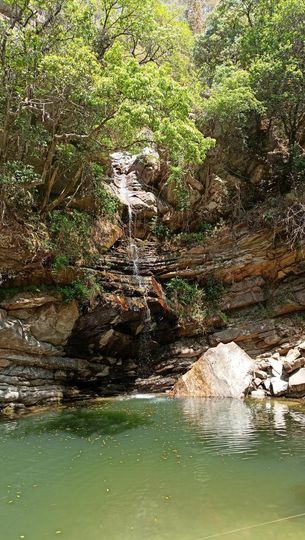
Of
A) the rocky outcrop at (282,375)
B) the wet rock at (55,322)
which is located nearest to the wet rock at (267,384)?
the rocky outcrop at (282,375)

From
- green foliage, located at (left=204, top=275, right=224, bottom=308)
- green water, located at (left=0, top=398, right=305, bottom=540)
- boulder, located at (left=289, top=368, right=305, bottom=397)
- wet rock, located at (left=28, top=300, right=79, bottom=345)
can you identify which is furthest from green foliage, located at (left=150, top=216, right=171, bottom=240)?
green water, located at (left=0, top=398, right=305, bottom=540)

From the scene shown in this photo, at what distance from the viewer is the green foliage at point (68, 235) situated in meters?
14.9

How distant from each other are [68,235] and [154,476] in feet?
35.6

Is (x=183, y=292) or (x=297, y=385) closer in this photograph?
(x=297, y=385)

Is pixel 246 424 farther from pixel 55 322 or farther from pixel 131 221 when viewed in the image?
pixel 131 221

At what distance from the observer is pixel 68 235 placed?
15.5 meters

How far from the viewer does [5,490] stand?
569 cm

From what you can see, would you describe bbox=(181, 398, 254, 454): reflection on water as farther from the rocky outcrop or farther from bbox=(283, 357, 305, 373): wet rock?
bbox=(283, 357, 305, 373): wet rock

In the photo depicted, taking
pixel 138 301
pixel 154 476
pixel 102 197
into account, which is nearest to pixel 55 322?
pixel 138 301

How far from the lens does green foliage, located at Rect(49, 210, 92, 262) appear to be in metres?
14.9

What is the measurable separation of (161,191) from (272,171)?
5.50 metres

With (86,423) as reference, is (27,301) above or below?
above

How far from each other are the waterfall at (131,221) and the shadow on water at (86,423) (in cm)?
513

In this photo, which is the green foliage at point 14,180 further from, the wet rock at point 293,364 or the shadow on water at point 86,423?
the wet rock at point 293,364
